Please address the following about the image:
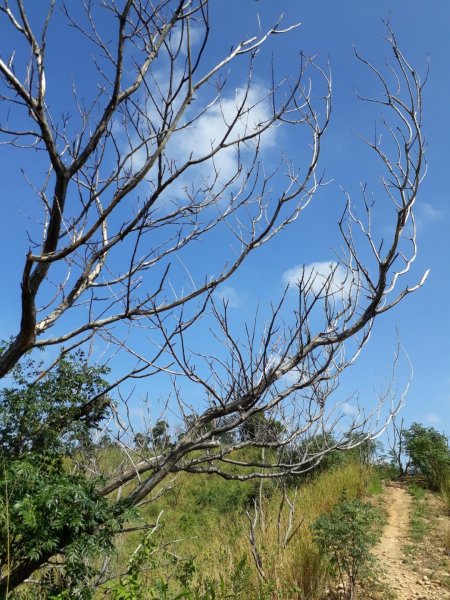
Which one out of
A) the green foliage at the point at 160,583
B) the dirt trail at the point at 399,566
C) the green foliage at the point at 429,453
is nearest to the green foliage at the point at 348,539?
the dirt trail at the point at 399,566

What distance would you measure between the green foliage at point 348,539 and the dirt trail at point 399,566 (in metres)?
0.78

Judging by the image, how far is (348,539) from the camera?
5898mm

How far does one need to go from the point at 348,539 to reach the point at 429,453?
7.79 m

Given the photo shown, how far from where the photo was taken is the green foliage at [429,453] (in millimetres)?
12227

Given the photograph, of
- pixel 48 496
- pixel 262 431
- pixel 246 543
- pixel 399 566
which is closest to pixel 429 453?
pixel 399 566

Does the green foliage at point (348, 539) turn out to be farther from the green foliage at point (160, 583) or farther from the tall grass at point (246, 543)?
the green foliage at point (160, 583)

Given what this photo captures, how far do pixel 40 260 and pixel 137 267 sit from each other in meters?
1.22

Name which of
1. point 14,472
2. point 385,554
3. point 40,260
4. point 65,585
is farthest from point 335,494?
point 40,260

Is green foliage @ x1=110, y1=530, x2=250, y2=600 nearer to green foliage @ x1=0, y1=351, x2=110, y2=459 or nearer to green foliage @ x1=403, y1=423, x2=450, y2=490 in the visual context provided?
green foliage @ x1=0, y1=351, x2=110, y2=459

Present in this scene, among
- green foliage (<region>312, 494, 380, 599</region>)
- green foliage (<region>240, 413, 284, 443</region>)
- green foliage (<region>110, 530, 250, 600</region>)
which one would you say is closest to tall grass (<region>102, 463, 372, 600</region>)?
green foliage (<region>110, 530, 250, 600</region>)

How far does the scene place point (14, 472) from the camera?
4070 mm

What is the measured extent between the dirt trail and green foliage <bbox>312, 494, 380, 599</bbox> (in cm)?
78

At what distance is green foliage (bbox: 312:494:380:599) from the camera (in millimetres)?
5832

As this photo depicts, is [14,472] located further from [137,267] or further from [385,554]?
[385,554]
